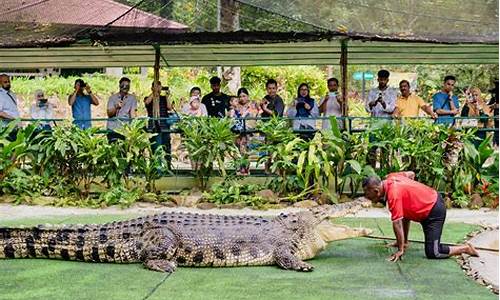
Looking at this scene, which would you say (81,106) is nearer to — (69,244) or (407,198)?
(69,244)

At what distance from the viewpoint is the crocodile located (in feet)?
18.6

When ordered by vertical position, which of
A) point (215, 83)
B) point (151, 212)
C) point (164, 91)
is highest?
point (215, 83)

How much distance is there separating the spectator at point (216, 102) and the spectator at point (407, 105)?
7.70 feet

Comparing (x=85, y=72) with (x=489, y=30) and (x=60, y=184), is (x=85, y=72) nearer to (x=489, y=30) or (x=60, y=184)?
(x=60, y=184)

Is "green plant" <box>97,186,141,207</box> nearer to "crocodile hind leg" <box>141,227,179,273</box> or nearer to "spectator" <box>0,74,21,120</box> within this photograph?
"spectator" <box>0,74,21,120</box>

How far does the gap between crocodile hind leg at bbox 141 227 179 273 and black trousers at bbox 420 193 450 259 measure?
6.33ft

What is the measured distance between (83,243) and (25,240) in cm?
46

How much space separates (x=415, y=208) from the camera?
5723mm

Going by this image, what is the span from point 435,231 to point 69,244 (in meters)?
2.82

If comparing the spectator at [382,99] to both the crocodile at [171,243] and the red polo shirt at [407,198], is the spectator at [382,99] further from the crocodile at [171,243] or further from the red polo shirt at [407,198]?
the crocodile at [171,243]

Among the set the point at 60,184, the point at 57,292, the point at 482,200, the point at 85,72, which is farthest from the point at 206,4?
the point at 85,72

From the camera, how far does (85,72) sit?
2358 centimetres

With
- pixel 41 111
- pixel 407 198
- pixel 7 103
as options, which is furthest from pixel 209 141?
pixel 407 198

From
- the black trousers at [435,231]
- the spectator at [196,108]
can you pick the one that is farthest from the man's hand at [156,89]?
the black trousers at [435,231]
